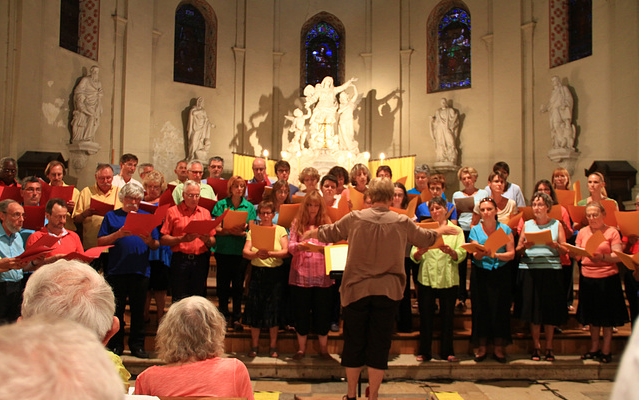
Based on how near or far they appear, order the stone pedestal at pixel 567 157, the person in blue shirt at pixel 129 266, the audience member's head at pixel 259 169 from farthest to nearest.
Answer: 1. the stone pedestal at pixel 567 157
2. the audience member's head at pixel 259 169
3. the person in blue shirt at pixel 129 266

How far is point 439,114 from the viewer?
14297 mm

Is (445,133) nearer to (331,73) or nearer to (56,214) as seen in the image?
(331,73)

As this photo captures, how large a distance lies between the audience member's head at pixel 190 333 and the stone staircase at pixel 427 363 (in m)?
2.74

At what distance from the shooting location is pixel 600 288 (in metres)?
5.38

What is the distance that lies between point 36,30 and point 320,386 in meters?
8.94

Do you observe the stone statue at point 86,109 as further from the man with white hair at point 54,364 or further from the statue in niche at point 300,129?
the man with white hair at point 54,364

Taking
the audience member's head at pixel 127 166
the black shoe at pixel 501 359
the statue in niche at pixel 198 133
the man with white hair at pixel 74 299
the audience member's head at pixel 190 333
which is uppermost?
the statue in niche at pixel 198 133

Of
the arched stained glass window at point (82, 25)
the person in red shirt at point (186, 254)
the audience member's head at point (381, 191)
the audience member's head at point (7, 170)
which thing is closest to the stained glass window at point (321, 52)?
the arched stained glass window at point (82, 25)

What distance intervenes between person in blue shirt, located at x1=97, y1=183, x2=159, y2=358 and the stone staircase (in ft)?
0.73

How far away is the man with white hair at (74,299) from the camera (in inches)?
82.3

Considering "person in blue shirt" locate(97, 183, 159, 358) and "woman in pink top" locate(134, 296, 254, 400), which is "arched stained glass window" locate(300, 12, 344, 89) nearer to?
"person in blue shirt" locate(97, 183, 159, 358)

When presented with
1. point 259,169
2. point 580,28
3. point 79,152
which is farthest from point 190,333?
point 580,28

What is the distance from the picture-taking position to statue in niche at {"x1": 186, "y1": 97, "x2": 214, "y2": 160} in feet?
46.1

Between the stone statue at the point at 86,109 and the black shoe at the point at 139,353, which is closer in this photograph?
the black shoe at the point at 139,353
